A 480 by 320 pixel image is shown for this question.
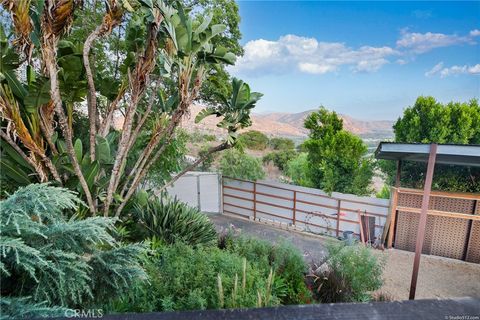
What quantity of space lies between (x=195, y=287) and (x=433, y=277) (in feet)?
14.7

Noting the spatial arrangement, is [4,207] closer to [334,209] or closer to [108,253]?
[108,253]

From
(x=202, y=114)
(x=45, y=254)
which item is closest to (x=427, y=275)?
(x=202, y=114)

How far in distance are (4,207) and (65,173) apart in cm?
224

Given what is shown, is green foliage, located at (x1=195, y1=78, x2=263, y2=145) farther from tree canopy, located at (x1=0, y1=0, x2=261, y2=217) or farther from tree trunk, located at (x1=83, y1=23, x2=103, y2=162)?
tree trunk, located at (x1=83, y1=23, x2=103, y2=162)

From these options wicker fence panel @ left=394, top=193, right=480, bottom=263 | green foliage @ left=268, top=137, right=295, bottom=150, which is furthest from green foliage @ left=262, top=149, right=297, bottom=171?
wicker fence panel @ left=394, top=193, right=480, bottom=263

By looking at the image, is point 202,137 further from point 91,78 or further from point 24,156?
point 24,156

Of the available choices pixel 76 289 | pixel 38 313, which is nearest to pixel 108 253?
pixel 76 289

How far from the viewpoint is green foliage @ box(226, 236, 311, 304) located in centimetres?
298

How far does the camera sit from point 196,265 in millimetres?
2682

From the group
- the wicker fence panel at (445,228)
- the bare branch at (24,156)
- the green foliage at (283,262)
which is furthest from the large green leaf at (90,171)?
the wicker fence panel at (445,228)

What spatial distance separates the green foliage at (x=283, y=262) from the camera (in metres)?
2.98

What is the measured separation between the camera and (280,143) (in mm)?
13930

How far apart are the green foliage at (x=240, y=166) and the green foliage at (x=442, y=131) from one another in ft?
13.2

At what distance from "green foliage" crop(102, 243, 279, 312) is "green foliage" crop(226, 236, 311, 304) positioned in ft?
1.14
